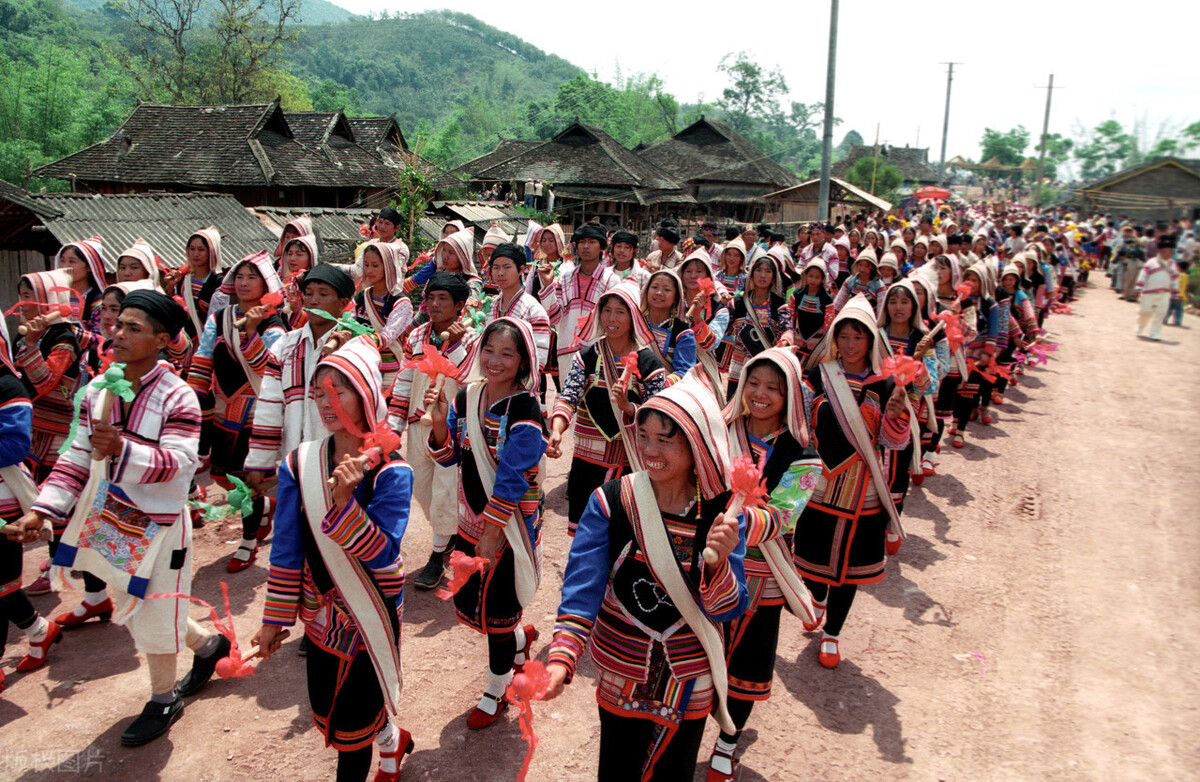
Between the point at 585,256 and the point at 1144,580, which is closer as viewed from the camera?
the point at 1144,580

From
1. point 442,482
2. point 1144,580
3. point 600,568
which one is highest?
point 600,568

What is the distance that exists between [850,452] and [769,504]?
135cm

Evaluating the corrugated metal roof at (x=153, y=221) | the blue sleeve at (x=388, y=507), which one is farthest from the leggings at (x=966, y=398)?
the corrugated metal roof at (x=153, y=221)

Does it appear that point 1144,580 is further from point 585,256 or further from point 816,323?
point 585,256

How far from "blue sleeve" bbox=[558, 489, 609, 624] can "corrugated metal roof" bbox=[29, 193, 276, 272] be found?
29.4 ft

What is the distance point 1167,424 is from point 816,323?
6165 millimetres

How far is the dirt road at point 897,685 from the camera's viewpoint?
3.87 meters

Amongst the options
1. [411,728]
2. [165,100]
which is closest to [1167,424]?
[411,728]

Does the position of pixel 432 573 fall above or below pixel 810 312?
below

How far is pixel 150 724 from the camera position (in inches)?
150

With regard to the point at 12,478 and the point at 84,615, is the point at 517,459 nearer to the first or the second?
the point at 12,478

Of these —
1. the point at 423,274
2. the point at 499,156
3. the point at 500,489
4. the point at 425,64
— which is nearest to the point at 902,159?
the point at 499,156

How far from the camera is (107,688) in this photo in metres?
4.25

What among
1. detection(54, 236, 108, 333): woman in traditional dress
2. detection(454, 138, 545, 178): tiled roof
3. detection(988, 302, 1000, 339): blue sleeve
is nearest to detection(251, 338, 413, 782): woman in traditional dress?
detection(54, 236, 108, 333): woman in traditional dress
